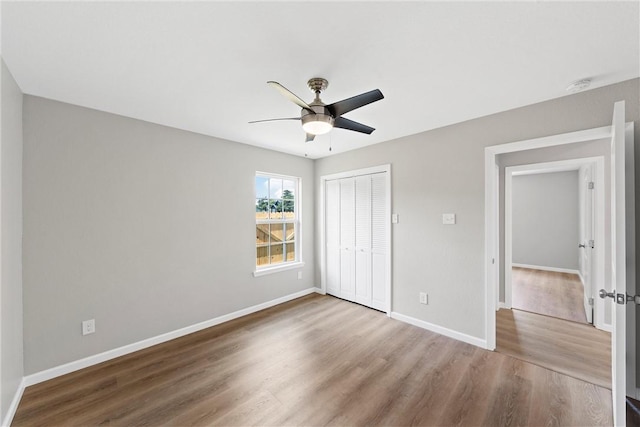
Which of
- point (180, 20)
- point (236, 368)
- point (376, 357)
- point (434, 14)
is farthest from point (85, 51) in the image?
point (376, 357)

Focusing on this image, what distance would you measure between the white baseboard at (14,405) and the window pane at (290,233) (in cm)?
308

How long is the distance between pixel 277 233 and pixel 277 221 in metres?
0.20

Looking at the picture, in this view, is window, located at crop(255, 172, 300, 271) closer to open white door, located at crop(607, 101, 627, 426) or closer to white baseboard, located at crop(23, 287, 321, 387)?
white baseboard, located at crop(23, 287, 321, 387)

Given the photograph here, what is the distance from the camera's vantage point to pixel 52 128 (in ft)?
7.36

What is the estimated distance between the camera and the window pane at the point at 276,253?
4121 mm

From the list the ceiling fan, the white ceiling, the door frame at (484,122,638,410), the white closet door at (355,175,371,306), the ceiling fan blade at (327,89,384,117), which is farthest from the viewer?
the white closet door at (355,175,371,306)

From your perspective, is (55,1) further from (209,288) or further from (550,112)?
(550,112)

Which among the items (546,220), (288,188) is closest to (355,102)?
(288,188)

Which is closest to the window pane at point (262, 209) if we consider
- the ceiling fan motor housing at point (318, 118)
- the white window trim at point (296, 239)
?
the white window trim at point (296, 239)

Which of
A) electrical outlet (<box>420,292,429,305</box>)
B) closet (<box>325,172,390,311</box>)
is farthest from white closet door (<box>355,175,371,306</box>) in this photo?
electrical outlet (<box>420,292,429,305</box>)

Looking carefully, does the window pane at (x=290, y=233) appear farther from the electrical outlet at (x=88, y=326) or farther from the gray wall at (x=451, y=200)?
the electrical outlet at (x=88, y=326)

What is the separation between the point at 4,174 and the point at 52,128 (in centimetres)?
74

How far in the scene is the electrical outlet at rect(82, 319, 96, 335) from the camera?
2387 millimetres

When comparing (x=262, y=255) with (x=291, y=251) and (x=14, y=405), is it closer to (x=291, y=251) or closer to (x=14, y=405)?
(x=291, y=251)
